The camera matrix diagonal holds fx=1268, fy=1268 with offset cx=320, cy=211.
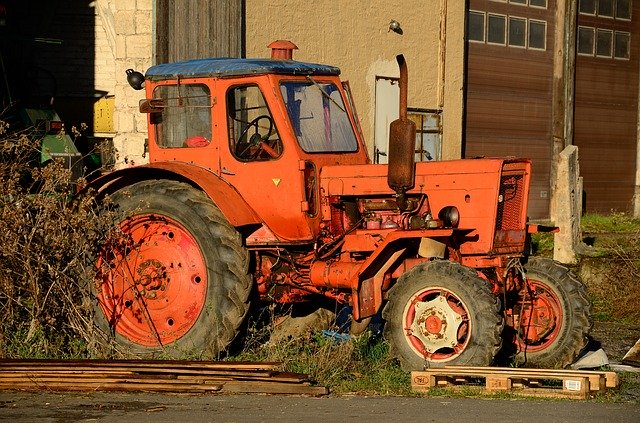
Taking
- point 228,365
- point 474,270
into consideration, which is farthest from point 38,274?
point 474,270

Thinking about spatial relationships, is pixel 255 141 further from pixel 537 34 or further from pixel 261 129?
pixel 537 34

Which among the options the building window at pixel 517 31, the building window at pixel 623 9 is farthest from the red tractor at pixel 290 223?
the building window at pixel 623 9

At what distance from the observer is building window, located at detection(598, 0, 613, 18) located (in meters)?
23.8

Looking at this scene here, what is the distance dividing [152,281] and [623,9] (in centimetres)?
1650

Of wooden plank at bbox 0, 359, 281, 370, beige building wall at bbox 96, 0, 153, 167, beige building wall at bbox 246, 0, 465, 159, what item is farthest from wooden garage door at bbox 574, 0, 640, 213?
wooden plank at bbox 0, 359, 281, 370

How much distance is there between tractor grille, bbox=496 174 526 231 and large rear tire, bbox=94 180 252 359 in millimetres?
2063

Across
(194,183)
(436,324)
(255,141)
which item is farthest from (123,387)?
(255,141)

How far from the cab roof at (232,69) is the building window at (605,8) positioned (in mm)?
14283

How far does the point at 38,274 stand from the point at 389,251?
2829 millimetres

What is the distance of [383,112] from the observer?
1884 centimetres

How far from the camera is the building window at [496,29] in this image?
2139 centimetres

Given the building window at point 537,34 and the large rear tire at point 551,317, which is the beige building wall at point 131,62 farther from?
the building window at point 537,34

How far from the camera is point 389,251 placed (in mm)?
9727

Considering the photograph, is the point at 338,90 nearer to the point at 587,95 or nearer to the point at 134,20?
the point at 134,20
